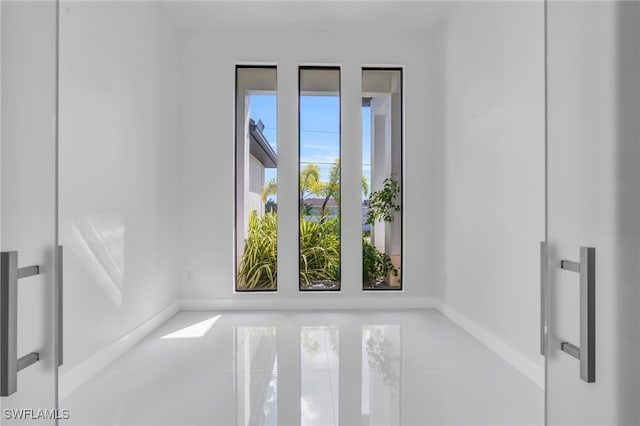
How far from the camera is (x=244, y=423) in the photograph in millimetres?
1935

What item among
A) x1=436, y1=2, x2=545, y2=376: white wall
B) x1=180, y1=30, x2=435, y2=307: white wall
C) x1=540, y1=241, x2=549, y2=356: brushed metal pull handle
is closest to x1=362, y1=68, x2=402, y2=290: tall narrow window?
x1=180, y1=30, x2=435, y2=307: white wall

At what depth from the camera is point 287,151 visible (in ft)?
14.6

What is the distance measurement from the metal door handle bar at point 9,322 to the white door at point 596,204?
1.24 metres

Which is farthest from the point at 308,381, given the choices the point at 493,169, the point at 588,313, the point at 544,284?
the point at 493,169

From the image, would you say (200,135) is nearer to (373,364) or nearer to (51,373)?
(373,364)

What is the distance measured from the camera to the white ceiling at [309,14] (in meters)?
3.85

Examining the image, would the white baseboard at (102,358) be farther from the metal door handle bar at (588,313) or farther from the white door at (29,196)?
the metal door handle bar at (588,313)

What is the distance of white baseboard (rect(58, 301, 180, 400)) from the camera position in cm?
229

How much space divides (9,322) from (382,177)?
13.4ft

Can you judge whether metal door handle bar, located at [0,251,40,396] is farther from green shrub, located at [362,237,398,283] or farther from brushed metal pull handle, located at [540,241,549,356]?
green shrub, located at [362,237,398,283]

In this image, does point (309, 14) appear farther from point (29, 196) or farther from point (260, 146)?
point (29, 196)

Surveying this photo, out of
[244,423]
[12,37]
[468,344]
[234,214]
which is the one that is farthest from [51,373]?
[234,214]

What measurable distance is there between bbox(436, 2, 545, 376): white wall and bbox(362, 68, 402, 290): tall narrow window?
0.53 meters

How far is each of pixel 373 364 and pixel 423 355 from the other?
0.46m
